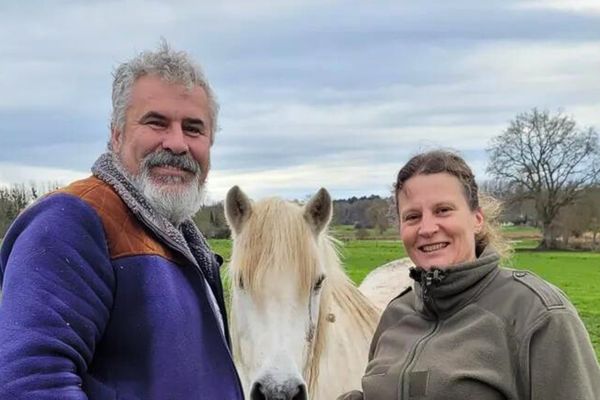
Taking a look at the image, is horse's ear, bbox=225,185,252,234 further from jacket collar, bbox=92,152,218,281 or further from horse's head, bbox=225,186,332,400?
jacket collar, bbox=92,152,218,281

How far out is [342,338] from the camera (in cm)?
462

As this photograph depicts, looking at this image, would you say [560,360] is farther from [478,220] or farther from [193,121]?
[193,121]

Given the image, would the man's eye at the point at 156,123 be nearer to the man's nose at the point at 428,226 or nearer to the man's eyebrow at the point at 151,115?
the man's eyebrow at the point at 151,115

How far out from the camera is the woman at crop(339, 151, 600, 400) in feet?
6.94

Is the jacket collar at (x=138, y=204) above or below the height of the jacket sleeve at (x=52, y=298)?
above

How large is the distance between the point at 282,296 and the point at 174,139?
1.43m

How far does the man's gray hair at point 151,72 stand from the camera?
2211 mm

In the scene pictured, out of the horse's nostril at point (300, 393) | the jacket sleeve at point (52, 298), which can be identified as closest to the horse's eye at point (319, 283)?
the horse's nostril at point (300, 393)

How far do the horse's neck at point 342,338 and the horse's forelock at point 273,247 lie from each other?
455mm

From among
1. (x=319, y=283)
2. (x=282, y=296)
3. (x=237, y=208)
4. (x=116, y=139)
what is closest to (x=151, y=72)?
(x=116, y=139)

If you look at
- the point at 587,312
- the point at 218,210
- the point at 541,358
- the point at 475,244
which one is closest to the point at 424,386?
the point at 541,358

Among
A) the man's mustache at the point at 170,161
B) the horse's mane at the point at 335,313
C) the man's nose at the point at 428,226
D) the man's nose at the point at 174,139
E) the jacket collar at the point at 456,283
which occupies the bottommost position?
the horse's mane at the point at 335,313

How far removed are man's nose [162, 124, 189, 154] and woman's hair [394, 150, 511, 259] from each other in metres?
0.94

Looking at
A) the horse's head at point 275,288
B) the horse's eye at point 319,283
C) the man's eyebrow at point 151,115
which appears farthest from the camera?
the horse's eye at point 319,283
